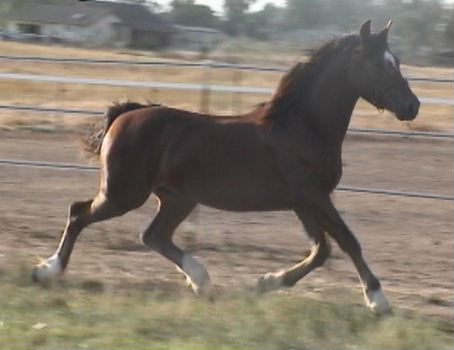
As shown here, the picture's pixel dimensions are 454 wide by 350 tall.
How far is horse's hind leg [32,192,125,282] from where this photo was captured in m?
6.94

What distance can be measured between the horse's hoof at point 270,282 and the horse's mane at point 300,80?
1.04 meters

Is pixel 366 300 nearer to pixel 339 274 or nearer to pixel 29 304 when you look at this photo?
pixel 339 274

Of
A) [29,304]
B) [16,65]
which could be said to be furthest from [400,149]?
[16,65]

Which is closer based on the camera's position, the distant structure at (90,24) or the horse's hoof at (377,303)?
the horse's hoof at (377,303)

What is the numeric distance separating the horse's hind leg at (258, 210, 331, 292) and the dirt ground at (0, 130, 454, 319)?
0.72 ft

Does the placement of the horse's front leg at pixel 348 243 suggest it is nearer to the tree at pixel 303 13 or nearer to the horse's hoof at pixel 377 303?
the horse's hoof at pixel 377 303

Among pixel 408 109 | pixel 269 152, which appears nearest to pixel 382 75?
pixel 408 109

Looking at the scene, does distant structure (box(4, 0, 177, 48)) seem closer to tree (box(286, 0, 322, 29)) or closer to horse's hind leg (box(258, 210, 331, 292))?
tree (box(286, 0, 322, 29))

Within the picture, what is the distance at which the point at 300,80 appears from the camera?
277 inches

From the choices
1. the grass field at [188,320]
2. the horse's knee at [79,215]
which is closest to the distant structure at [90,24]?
the horse's knee at [79,215]

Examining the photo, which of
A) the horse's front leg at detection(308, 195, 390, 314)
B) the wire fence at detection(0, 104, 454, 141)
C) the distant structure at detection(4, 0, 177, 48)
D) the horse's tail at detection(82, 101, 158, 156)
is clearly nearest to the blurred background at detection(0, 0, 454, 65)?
the distant structure at detection(4, 0, 177, 48)

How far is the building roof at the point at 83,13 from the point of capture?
1460cm

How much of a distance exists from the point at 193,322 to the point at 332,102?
6.47 feet

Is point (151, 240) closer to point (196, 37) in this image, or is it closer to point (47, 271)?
point (47, 271)
